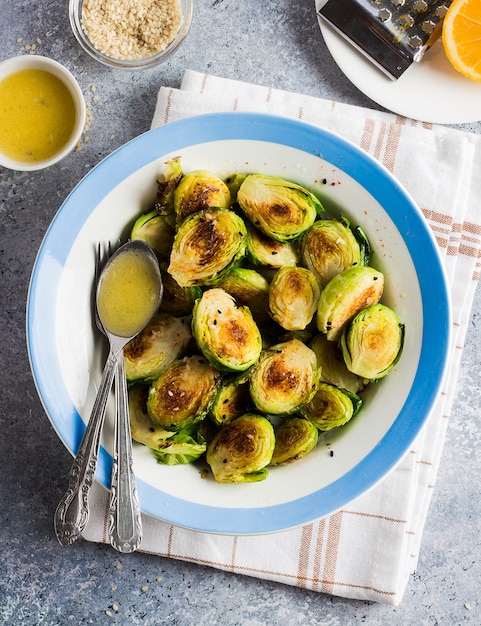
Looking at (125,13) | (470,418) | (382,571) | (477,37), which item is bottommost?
(382,571)

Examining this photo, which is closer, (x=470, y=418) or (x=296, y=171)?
(x=296, y=171)

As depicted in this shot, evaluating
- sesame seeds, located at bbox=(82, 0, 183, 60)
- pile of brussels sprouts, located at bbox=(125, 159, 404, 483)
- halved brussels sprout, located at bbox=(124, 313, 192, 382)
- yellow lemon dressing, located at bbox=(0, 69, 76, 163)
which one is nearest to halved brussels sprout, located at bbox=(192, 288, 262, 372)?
pile of brussels sprouts, located at bbox=(125, 159, 404, 483)

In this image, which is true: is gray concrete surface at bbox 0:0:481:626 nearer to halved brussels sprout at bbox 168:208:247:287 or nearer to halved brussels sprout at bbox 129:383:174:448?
halved brussels sprout at bbox 129:383:174:448

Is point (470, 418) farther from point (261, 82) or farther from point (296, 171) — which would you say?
point (261, 82)

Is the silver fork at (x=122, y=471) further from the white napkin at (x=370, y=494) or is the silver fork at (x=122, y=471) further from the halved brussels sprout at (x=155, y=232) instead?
the white napkin at (x=370, y=494)

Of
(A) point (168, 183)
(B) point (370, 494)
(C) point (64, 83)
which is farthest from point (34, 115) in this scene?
(B) point (370, 494)

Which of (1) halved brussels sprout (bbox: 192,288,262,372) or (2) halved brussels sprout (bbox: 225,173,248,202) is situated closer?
(1) halved brussels sprout (bbox: 192,288,262,372)

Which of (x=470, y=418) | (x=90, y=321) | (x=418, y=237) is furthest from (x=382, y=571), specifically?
(x=90, y=321)

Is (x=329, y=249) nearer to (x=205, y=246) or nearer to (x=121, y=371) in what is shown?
(x=205, y=246)
